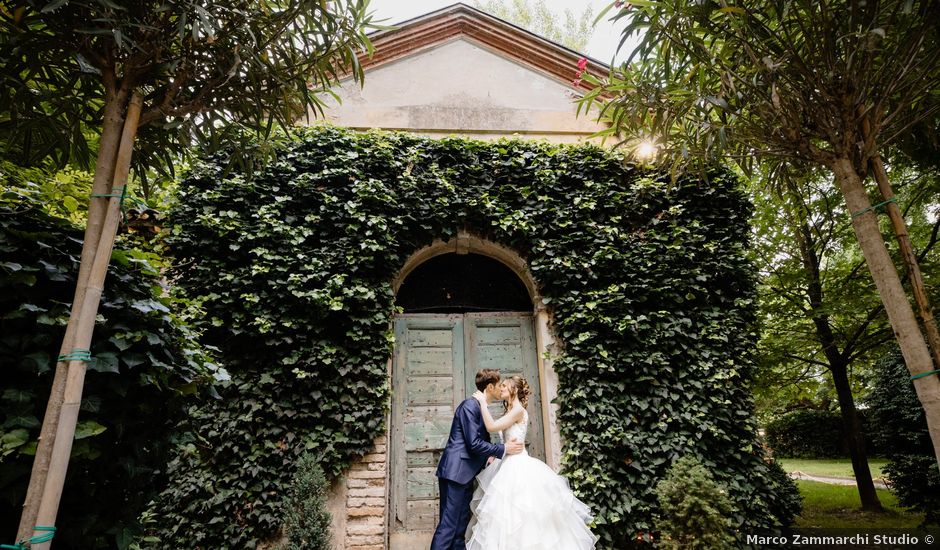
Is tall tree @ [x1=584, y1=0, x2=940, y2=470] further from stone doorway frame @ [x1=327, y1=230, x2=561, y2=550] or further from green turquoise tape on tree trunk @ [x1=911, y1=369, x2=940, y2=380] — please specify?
stone doorway frame @ [x1=327, y1=230, x2=561, y2=550]

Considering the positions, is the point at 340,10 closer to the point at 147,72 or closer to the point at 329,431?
the point at 147,72

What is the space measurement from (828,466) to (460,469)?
49.6 ft

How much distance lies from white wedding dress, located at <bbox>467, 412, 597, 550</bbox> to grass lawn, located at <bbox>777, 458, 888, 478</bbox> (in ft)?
33.9

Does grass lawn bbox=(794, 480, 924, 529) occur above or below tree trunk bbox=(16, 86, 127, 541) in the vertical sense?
below

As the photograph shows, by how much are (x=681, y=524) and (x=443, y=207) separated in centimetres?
435

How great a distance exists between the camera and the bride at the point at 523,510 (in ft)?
12.3

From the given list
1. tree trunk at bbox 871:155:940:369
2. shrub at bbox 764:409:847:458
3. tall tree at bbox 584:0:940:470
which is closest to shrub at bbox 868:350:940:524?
tree trunk at bbox 871:155:940:369

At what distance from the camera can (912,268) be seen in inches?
104

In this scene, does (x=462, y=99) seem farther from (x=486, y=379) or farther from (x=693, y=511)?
(x=693, y=511)

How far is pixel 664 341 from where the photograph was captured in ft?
17.8

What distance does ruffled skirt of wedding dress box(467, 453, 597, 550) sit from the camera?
3756 millimetres

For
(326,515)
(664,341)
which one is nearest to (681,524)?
(664,341)

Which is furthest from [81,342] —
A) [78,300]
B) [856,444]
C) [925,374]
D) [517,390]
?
[856,444]

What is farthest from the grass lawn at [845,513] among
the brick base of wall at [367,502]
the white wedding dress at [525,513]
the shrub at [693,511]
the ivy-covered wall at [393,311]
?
the brick base of wall at [367,502]
